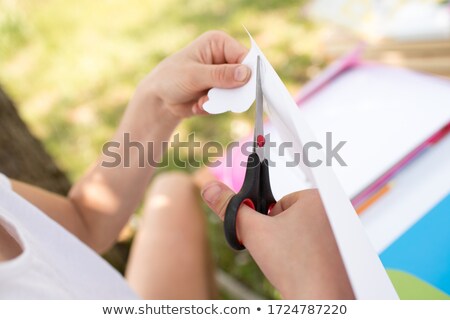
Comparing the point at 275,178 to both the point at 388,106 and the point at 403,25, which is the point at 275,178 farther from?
the point at 403,25

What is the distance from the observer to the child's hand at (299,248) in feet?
1.37

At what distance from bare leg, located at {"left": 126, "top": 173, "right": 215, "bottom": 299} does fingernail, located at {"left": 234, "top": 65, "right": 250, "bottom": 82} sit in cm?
43

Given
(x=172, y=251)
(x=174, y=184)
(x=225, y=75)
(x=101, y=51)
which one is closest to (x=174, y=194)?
(x=174, y=184)

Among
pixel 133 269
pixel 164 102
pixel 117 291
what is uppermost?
pixel 164 102

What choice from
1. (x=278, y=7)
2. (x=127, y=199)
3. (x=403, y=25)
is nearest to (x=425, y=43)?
(x=403, y=25)

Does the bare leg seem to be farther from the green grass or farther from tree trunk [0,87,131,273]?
the green grass

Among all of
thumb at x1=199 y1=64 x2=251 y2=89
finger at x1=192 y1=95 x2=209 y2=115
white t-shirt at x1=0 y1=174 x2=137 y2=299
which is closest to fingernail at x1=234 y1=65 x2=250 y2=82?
thumb at x1=199 y1=64 x2=251 y2=89

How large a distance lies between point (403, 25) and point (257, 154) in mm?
604

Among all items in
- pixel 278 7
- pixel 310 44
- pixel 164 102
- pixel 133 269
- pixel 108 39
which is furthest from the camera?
pixel 108 39

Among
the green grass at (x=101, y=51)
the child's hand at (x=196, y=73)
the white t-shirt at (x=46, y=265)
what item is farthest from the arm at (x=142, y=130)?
the green grass at (x=101, y=51)

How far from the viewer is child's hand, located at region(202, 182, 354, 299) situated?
1.37ft

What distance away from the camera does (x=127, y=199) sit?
82 cm

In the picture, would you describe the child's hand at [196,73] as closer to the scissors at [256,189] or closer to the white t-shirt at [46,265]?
the scissors at [256,189]

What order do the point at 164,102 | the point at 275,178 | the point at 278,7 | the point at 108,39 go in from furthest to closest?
the point at 108,39, the point at 278,7, the point at 164,102, the point at 275,178
